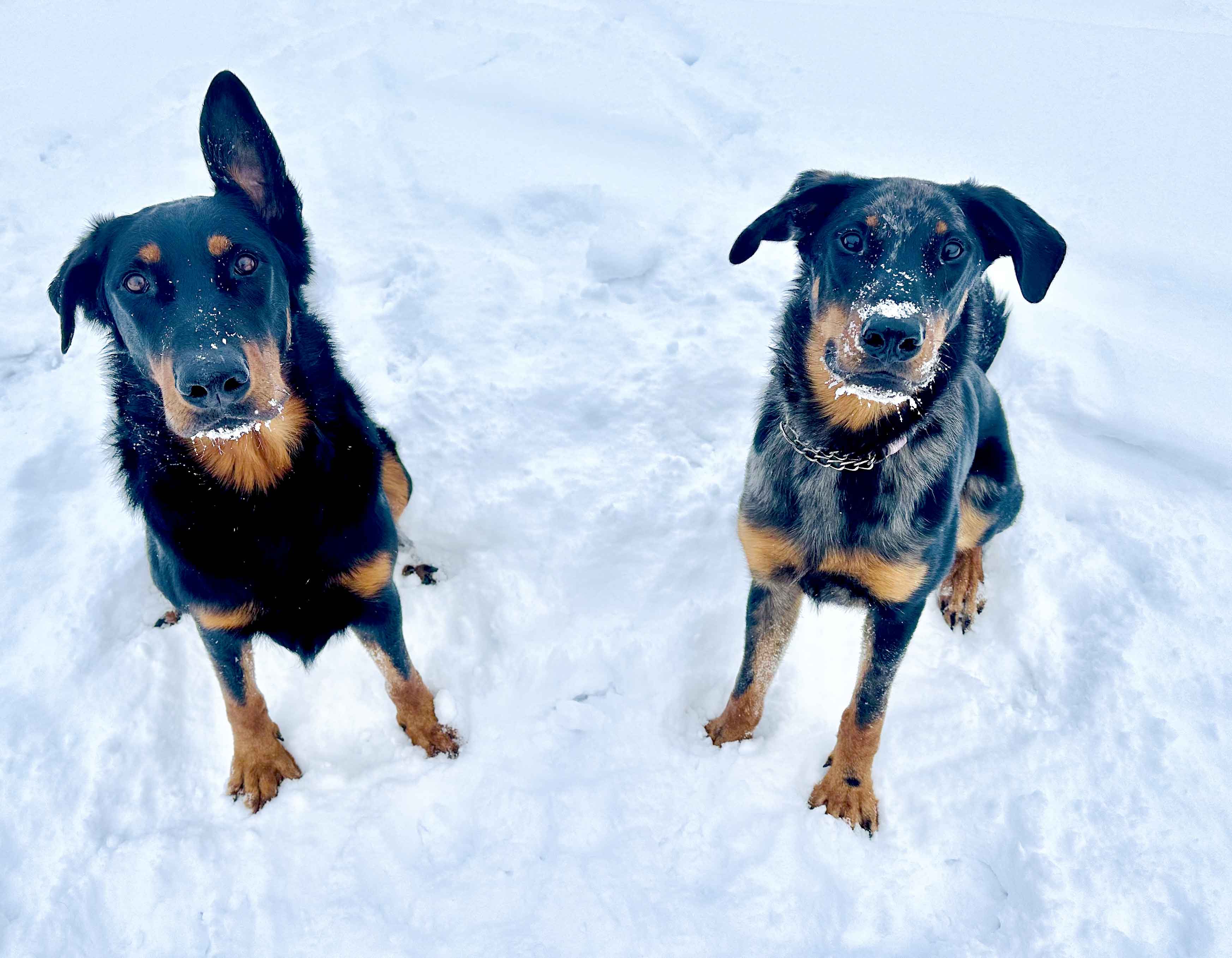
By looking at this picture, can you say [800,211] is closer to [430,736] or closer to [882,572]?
[882,572]

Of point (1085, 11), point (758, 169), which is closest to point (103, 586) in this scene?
point (758, 169)

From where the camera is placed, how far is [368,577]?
114 inches

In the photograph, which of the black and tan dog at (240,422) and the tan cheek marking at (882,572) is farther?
the tan cheek marking at (882,572)

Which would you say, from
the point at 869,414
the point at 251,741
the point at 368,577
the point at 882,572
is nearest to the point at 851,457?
the point at 869,414

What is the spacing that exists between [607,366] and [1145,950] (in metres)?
3.65

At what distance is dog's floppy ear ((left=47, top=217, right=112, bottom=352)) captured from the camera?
265cm

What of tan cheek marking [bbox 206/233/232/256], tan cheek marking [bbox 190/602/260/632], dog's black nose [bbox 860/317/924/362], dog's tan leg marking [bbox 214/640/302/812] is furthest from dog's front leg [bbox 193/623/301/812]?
dog's black nose [bbox 860/317/924/362]

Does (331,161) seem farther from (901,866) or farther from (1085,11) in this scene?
(1085,11)

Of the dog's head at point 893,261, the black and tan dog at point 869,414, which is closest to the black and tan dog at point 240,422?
the black and tan dog at point 869,414

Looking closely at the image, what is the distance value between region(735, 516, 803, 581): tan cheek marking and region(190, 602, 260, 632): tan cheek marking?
186 cm

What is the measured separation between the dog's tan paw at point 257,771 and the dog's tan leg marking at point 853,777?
2253 mm

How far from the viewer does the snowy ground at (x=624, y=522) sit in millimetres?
2941

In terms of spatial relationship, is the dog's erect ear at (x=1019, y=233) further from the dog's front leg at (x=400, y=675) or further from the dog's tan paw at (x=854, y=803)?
the dog's front leg at (x=400, y=675)

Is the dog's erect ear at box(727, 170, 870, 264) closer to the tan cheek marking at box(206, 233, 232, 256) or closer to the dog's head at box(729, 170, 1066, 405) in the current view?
the dog's head at box(729, 170, 1066, 405)
